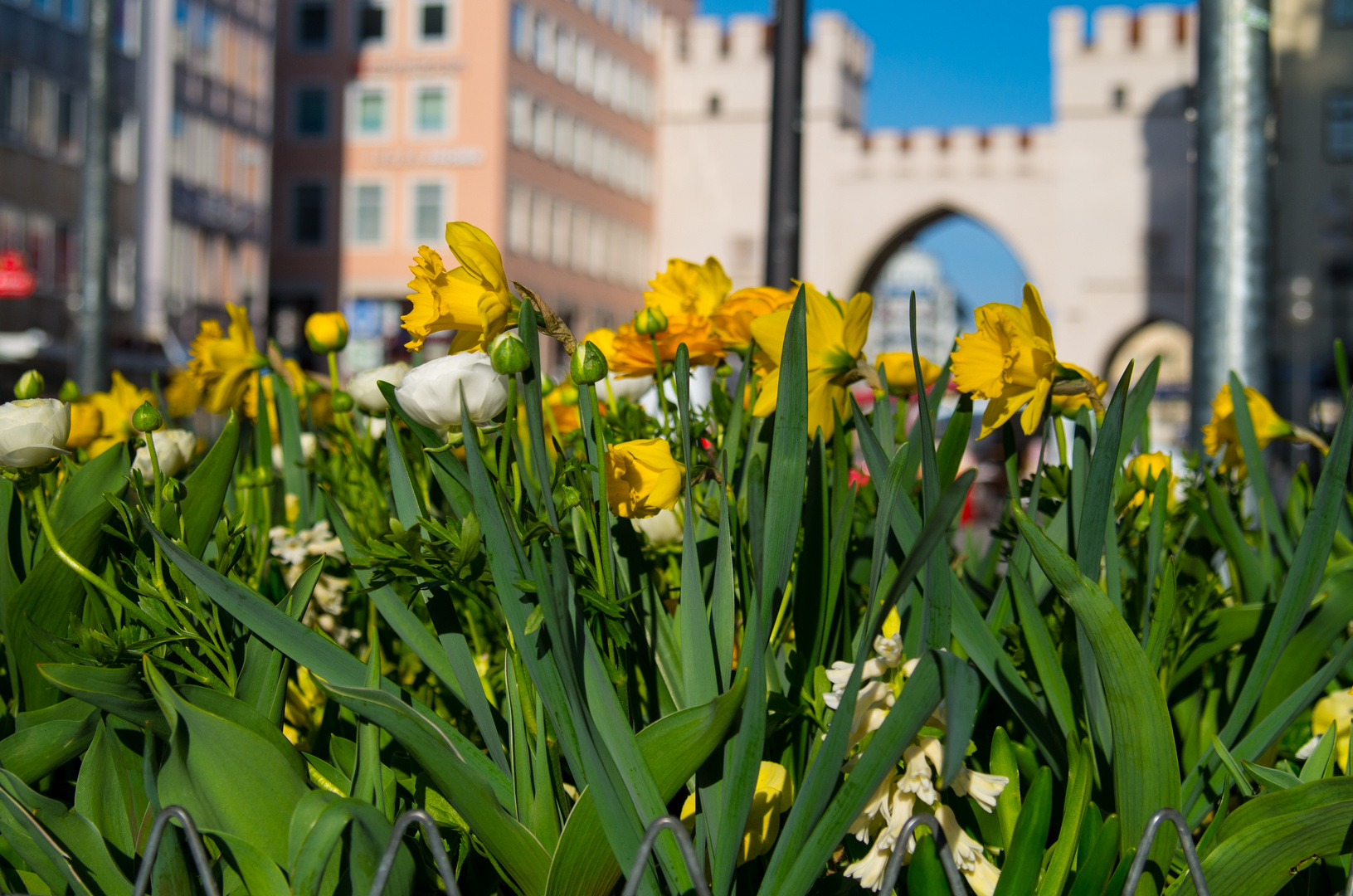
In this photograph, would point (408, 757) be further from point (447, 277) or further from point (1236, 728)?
point (1236, 728)

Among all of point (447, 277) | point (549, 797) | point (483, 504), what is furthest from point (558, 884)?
point (447, 277)

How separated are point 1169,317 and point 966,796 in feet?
108

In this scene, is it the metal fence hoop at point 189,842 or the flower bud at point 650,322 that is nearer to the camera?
the metal fence hoop at point 189,842

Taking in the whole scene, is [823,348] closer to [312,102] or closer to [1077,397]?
[1077,397]

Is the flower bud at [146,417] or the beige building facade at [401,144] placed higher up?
the beige building facade at [401,144]

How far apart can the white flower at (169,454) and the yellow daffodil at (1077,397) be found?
877 mm

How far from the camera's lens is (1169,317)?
32.2 meters

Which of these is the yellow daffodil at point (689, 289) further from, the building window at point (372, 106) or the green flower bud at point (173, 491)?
the building window at point (372, 106)

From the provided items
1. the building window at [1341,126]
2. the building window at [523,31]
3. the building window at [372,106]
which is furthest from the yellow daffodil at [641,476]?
the building window at [372,106]

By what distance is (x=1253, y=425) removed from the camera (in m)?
1.78

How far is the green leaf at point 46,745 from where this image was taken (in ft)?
4.05

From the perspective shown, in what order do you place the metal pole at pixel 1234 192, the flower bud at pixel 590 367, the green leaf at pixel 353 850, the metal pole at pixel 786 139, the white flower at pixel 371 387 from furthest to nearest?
the metal pole at pixel 786 139
the metal pole at pixel 1234 192
the white flower at pixel 371 387
the flower bud at pixel 590 367
the green leaf at pixel 353 850

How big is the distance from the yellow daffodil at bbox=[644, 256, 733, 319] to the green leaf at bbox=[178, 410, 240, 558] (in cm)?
41

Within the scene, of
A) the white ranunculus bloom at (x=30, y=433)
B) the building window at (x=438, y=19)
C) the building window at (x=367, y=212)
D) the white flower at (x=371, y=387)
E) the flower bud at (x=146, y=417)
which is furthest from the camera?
the building window at (x=367, y=212)
